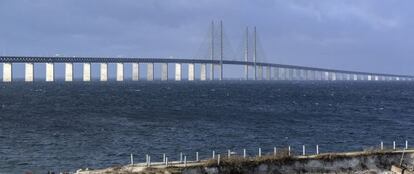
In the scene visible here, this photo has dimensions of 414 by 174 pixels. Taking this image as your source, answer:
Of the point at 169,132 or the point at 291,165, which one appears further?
the point at 169,132

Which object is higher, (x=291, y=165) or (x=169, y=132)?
(x=291, y=165)

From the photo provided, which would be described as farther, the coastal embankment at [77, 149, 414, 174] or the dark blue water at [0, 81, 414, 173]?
the dark blue water at [0, 81, 414, 173]

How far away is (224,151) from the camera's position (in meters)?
43.6

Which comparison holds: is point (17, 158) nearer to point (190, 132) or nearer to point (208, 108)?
point (190, 132)

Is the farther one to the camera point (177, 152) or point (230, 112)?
point (230, 112)

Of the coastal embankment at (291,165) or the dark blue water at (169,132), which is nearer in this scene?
the coastal embankment at (291,165)

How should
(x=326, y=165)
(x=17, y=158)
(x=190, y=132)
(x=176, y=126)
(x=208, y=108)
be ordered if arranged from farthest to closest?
(x=208, y=108) → (x=176, y=126) → (x=190, y=132) → (x=17, y=158) → (x=326, y=165)

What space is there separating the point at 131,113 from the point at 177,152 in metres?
36.0

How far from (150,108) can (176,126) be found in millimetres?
26793

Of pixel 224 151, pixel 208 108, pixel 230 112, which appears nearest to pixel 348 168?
pixel 224 151

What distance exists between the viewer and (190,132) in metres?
55.5

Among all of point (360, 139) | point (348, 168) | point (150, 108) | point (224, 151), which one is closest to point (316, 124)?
point (360, 139)

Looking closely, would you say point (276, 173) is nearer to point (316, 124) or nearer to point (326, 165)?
point (326, 165)

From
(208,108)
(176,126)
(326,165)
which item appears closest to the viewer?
(326,165)
